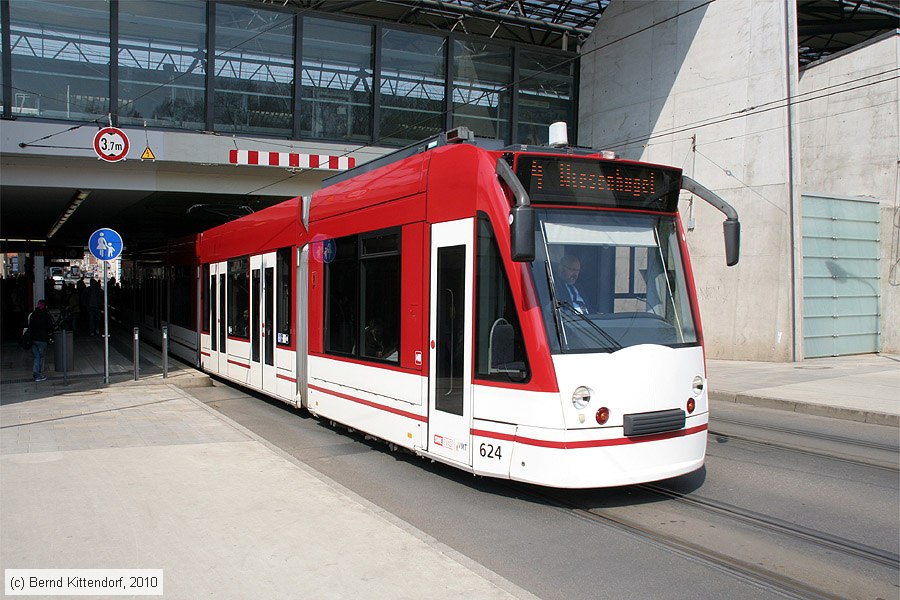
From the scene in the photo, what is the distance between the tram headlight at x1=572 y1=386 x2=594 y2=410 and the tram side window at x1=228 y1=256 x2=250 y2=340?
28.7ft

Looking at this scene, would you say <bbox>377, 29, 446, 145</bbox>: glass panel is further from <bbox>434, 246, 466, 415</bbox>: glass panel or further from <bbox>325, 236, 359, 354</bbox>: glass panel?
<bbox>434, 246, 466, 415</bbox>: glass panel

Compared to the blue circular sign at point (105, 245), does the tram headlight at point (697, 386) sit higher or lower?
lower

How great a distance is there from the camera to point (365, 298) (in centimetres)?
861

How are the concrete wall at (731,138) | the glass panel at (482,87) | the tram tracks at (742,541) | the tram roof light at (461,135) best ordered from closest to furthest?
the tram tracks at (742,541) < the tram roof light at (461,135) < the concrete wall at (731,138) < the glass panel at (482,87)

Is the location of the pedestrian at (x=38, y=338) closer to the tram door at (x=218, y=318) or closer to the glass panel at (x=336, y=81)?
the tram door at (x=218, y=318)

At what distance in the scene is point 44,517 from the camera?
5.83 m

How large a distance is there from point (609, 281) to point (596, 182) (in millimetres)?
900

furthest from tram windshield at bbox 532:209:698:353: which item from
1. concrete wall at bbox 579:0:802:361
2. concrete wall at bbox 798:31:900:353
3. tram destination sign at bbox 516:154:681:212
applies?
concrete wall at bbox 798:31:900:353

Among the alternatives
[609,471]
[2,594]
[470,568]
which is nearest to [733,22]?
[609,471]

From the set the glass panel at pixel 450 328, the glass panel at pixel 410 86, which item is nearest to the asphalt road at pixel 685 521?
the glass panel at pixel 450 328

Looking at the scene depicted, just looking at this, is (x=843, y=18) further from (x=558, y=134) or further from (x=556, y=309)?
(x=556, y=309)

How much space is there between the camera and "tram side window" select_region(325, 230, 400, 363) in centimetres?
796

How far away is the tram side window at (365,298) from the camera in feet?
26.1

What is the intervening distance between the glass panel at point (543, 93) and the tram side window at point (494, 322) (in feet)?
60.6
